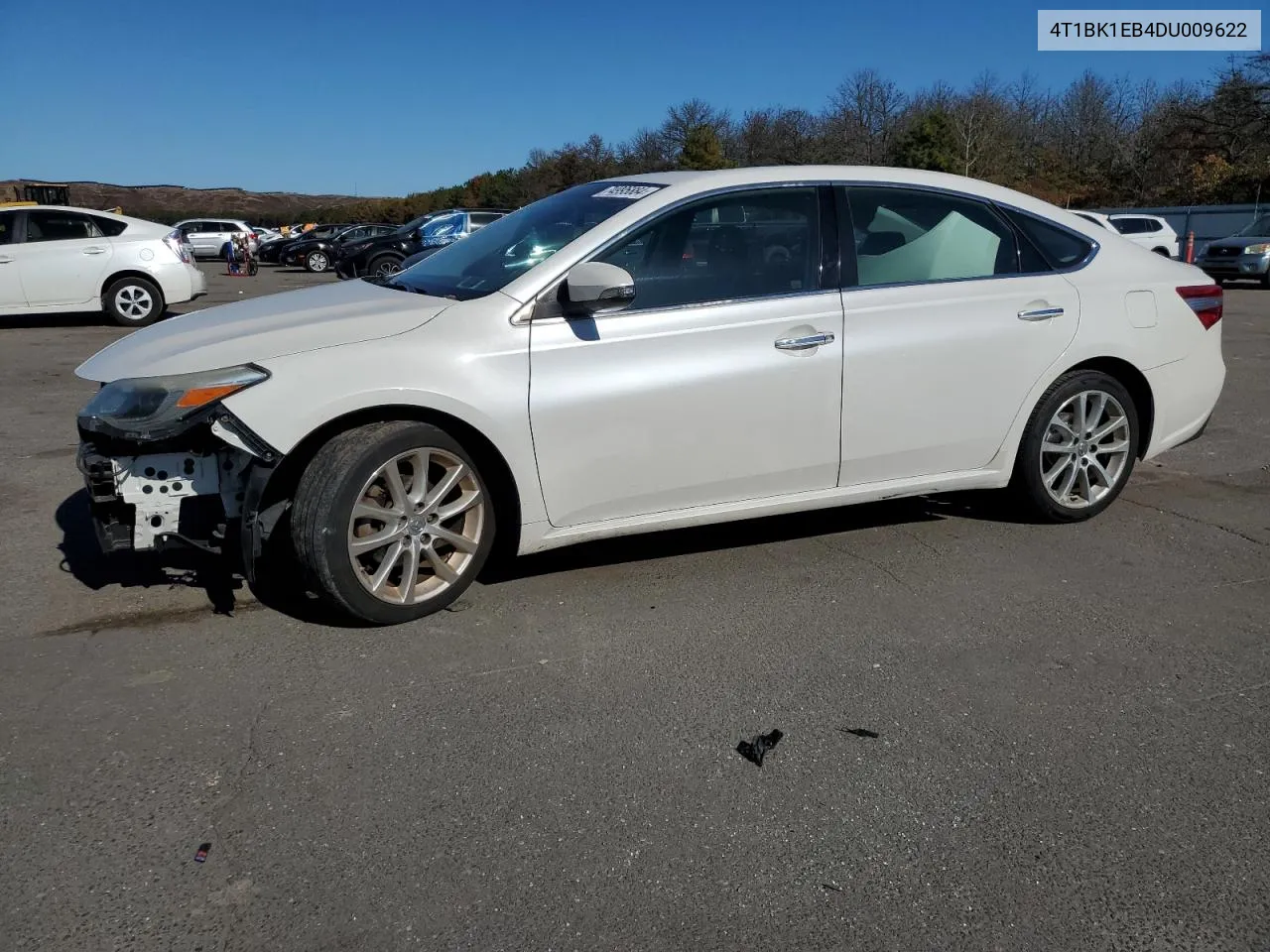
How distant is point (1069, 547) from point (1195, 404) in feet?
3.86

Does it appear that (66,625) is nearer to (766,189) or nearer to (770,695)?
(770,695)

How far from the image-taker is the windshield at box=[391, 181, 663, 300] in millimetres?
4156

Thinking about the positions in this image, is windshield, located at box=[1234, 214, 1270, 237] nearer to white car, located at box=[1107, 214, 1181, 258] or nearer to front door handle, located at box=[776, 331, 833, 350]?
white car, located at box=[1107, 214, 1181, 258]

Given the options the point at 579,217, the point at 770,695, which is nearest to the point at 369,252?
the point at 579,217

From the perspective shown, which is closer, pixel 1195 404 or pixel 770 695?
pixel 770 695

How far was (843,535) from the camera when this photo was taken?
4922 millimetres

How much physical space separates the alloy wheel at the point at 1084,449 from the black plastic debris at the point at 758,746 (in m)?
2.50

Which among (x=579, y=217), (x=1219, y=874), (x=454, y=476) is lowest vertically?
(x=1219, y=874)

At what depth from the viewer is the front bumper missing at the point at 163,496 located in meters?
3.64

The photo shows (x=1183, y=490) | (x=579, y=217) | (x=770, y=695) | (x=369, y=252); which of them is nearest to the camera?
(x=770, y=695)

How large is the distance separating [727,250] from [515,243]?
943 millimetres

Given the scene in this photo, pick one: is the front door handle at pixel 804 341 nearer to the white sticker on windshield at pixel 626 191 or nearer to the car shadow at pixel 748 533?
the white sticker on windshield at pixel 626 191

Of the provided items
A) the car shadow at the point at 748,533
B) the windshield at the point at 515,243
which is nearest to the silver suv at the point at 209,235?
the windshield at the point at 515,243

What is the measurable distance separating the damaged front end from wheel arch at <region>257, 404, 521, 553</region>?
0.39ft
